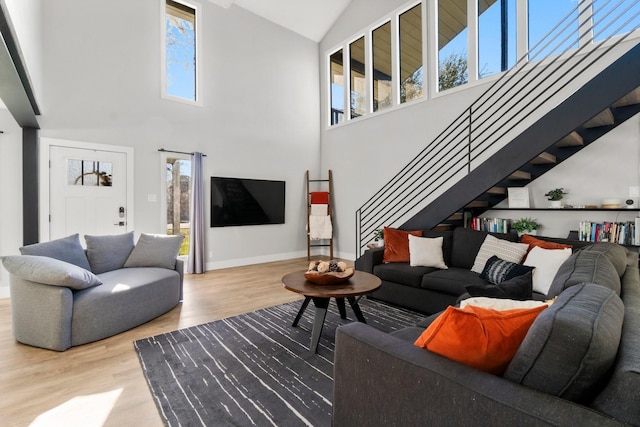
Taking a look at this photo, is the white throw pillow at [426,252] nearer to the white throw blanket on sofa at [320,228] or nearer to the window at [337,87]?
the white throw blanket on sofa at [320,228]

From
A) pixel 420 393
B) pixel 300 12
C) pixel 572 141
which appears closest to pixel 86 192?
pixel 420 393

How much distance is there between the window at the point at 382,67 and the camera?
19.0 ft

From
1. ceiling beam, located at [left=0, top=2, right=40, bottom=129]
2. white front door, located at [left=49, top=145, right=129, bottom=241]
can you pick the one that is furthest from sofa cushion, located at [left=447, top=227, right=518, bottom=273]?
white front door, located at [left=49, top=145, right=129, bottom=241]

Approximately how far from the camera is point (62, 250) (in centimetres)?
299

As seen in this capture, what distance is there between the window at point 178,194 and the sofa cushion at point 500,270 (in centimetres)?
456

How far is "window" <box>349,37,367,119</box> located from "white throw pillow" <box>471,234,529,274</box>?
12.8 feet

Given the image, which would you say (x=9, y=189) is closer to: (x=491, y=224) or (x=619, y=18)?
(x=491, y=224)

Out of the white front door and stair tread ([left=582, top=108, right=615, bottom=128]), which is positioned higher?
stair tread ([left=582, top=108, right=615, bottom=128])

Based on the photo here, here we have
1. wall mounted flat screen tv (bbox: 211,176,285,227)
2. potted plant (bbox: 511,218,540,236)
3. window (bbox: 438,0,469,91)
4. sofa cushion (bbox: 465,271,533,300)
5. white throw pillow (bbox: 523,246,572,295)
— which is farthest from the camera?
wall mounted flat screen tv (bbox: 211,176,285,227)

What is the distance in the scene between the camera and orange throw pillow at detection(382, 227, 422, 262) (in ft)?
12.5

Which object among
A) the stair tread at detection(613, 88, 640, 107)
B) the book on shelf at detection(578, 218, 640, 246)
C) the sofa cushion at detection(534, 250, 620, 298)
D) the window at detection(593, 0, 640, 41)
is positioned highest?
the window at detection(593, 0, 640, 41)

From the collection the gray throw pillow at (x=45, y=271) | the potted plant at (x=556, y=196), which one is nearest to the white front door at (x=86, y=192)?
the gray throw pillow at (x=45, y=271)

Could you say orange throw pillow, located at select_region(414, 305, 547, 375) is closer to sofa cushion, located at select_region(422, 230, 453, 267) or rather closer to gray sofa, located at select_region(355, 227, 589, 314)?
gray sofa, located at select_region(355, 227, 589, 314)

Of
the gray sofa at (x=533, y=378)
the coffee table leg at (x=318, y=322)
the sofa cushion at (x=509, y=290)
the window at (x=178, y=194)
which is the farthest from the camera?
the window at (x=178, y=194)
